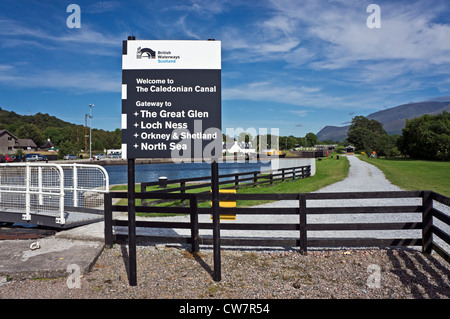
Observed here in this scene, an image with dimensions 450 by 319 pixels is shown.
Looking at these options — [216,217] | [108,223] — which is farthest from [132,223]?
[108,223]

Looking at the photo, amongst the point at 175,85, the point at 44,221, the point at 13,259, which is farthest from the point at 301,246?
the point at 44,221

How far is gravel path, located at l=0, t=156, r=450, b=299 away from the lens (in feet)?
14.7

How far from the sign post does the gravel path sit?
6.25 feet

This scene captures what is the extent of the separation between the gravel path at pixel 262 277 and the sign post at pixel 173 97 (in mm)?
1906

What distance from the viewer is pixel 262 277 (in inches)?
199

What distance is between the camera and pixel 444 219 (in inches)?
207

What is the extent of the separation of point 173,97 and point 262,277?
312 centimetres

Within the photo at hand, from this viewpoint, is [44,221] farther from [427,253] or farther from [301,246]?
[427,253]

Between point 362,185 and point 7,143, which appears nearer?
point 362,185

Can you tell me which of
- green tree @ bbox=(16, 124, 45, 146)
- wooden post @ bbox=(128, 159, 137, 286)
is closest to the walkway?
wooden post @ bbox=(128, 159, 137, 286)

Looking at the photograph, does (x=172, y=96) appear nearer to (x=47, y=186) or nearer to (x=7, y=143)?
(x=47, y=186)

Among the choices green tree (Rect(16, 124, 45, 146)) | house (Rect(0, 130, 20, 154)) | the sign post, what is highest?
green tree (Rect(16, 124, 45, 146))

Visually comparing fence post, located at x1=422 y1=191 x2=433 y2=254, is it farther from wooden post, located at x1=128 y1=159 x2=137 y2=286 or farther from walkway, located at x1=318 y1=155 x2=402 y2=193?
walkway, located at x1=318 y1=155 x2=402 y2=193
